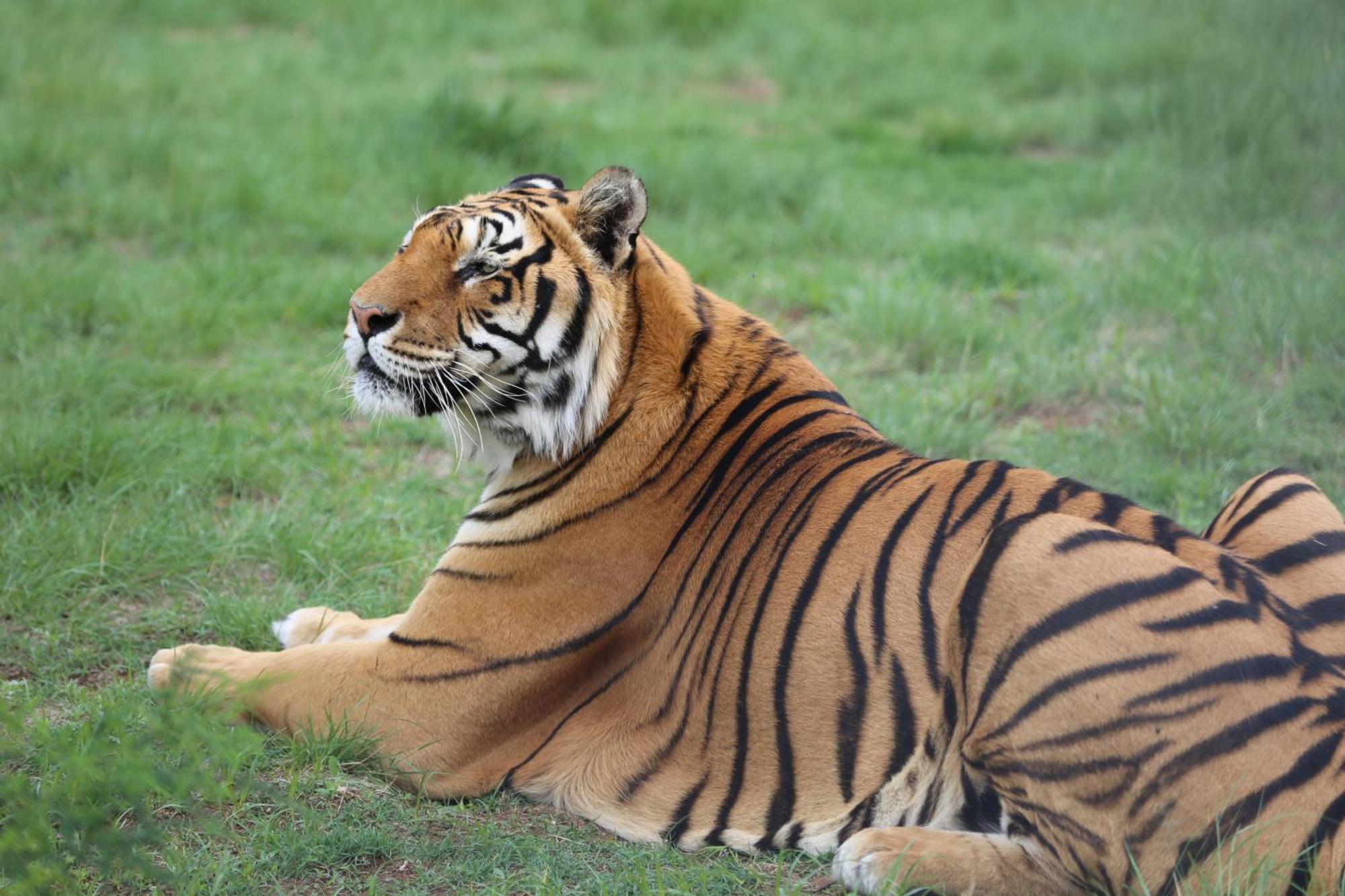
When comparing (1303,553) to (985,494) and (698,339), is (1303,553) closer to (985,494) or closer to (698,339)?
(985,494)

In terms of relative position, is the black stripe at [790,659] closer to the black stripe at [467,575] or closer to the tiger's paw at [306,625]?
the black stripe at [467,575]

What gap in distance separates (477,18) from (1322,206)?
552 cm

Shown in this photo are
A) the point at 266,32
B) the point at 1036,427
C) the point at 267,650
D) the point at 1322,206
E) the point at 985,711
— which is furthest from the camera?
the point at 266,32

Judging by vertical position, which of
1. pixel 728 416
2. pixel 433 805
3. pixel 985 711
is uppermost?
pixel 728 416

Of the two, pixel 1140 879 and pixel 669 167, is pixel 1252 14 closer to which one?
pixel 669 167

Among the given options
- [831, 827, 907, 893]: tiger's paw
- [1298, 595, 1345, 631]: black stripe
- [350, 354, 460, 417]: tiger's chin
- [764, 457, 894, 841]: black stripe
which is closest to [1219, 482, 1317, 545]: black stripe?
[1298, 595, 1345, 631]: black stripe

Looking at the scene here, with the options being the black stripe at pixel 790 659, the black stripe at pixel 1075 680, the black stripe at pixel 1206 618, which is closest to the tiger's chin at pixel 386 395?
the black stripe at pixel 790 659

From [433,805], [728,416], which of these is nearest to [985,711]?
[728,416]

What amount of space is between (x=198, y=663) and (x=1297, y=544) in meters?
2.25

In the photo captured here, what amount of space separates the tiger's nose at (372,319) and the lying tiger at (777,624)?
3 centimetres

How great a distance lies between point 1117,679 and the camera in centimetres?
229

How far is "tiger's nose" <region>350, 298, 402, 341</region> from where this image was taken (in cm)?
290

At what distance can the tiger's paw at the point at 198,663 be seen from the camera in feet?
9.82

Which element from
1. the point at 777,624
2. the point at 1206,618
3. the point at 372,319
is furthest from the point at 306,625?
the point at 1206,618
